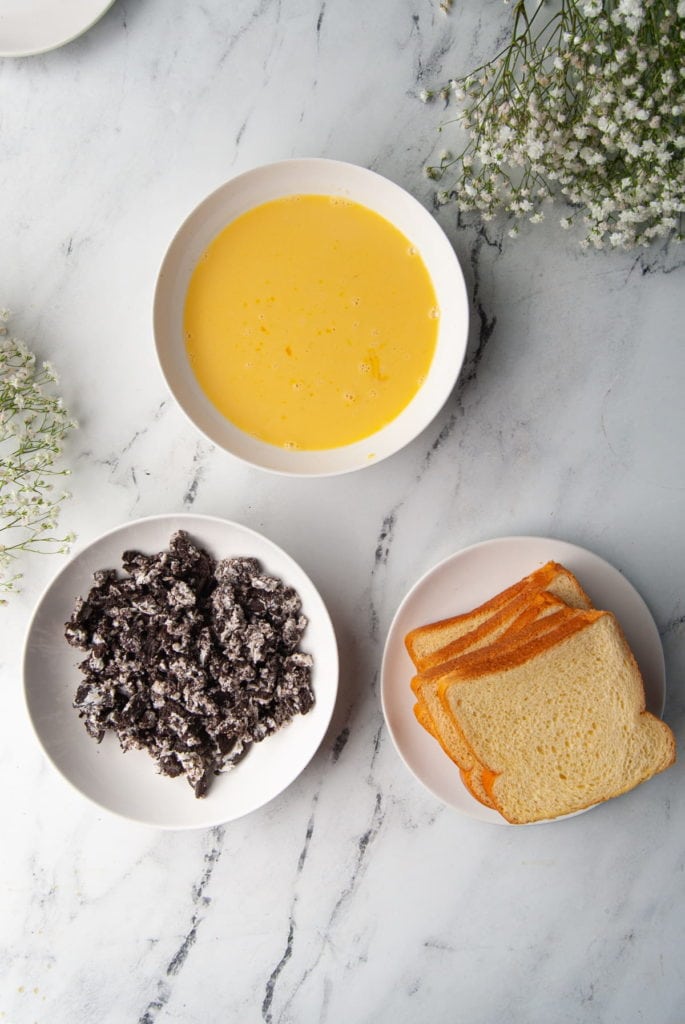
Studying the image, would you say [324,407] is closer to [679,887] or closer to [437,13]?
[437,13]

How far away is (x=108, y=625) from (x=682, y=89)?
Answer: 1634 millimetres

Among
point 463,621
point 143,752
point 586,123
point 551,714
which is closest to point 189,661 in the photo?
point 143,752

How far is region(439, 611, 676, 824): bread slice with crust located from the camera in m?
1.77

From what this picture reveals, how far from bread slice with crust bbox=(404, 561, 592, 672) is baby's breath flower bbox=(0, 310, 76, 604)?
84 centimetres

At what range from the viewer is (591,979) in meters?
1.95

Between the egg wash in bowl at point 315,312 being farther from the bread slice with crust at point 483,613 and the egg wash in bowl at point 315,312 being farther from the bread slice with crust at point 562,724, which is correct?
the bread slice with crust at point 562,724

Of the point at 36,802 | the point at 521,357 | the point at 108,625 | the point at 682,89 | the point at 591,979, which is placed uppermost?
the point at 682,89

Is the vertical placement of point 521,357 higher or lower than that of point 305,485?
higher

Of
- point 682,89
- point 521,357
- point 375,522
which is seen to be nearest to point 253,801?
point 375,522

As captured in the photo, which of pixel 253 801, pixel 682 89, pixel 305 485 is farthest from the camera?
pixel 305 485

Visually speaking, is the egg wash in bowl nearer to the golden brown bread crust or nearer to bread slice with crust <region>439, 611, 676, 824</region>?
the golden brown bread crust

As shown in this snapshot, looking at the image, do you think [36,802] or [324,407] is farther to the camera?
[36,802]

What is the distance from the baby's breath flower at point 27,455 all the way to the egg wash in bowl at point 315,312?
39 cm

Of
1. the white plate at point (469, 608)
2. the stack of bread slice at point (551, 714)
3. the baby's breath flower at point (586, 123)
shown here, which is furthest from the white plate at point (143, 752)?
the baby's breath flower at point (586, 123)
